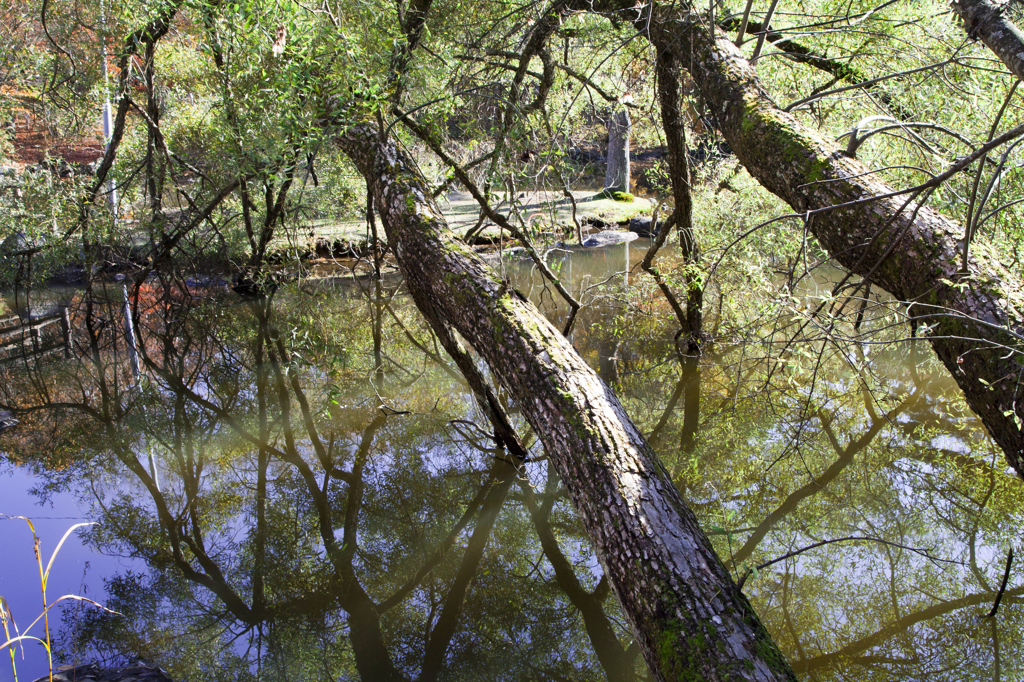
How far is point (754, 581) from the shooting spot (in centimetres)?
→ 288

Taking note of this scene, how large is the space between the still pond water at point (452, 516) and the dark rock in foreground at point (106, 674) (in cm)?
17

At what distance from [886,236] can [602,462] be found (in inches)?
57.9

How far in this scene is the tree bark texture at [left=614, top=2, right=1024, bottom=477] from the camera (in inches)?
86.0

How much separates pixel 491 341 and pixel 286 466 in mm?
2023

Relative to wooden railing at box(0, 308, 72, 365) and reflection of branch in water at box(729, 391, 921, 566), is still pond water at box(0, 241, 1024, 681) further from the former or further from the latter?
wooden railing at box(0, 308, 72, 365)

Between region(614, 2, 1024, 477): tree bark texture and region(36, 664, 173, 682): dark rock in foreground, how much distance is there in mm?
2552

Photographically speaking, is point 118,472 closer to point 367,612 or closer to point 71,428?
point 71,428

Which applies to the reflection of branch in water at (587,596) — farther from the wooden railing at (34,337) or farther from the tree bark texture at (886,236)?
the wooden railing at (34,337)

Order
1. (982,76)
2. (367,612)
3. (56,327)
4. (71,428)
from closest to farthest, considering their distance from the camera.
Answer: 1. (367,612)
2. (982,76)
3. (71,428)
4. (56,327)

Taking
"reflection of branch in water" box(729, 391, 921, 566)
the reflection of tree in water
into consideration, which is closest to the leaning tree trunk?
the reflection of tree in water

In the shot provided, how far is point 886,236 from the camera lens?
8.59 ft

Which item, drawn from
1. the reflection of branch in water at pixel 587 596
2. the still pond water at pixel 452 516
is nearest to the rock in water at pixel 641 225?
the still pond water at pixel 452 516

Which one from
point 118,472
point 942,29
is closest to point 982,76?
point 942,29

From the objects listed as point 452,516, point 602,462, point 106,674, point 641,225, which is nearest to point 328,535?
point 452,516
